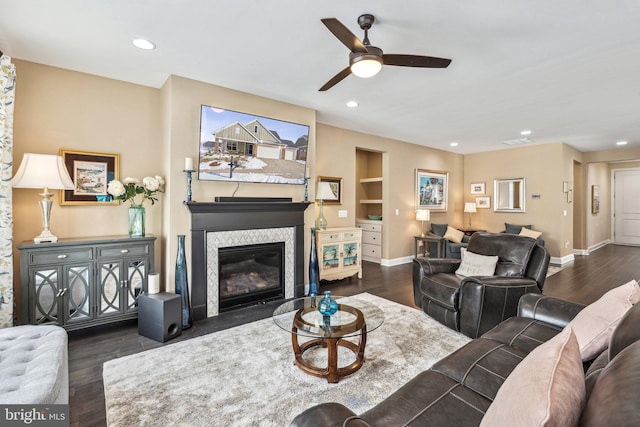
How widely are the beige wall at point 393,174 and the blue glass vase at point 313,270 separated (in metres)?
1.16

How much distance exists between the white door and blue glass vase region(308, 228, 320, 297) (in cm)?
1070

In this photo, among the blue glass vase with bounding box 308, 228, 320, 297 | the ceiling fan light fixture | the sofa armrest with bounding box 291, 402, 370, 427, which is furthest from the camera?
the blue glass vase with bounding box 308, 228, 320, 297

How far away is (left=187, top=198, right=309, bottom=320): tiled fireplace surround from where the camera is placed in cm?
342

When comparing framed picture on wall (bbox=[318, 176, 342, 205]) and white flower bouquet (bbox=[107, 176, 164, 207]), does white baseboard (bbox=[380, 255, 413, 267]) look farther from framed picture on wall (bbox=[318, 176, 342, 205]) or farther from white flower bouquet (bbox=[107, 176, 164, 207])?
white flower bouquet (bbox=[107, 176, 164, 207])

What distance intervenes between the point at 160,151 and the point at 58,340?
2.41 metres

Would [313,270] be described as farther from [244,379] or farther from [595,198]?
[595,198]

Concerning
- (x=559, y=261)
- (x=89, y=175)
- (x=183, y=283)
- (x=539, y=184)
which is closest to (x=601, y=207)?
(x=539, y=184)

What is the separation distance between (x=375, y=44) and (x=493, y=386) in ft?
8.72

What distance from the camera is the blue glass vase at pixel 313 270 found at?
14.1ft

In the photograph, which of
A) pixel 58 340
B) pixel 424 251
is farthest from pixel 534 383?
pixel 424 251

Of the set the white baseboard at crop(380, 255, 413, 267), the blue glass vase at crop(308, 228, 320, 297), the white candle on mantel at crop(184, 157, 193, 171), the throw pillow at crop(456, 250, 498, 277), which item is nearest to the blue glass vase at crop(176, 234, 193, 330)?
the white candle on mantel at crop(184, 157, 193, 171)

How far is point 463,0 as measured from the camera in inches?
80.4

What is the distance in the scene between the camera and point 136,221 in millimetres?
3309

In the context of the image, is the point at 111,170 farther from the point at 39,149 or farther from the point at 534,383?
the point at 534,383
